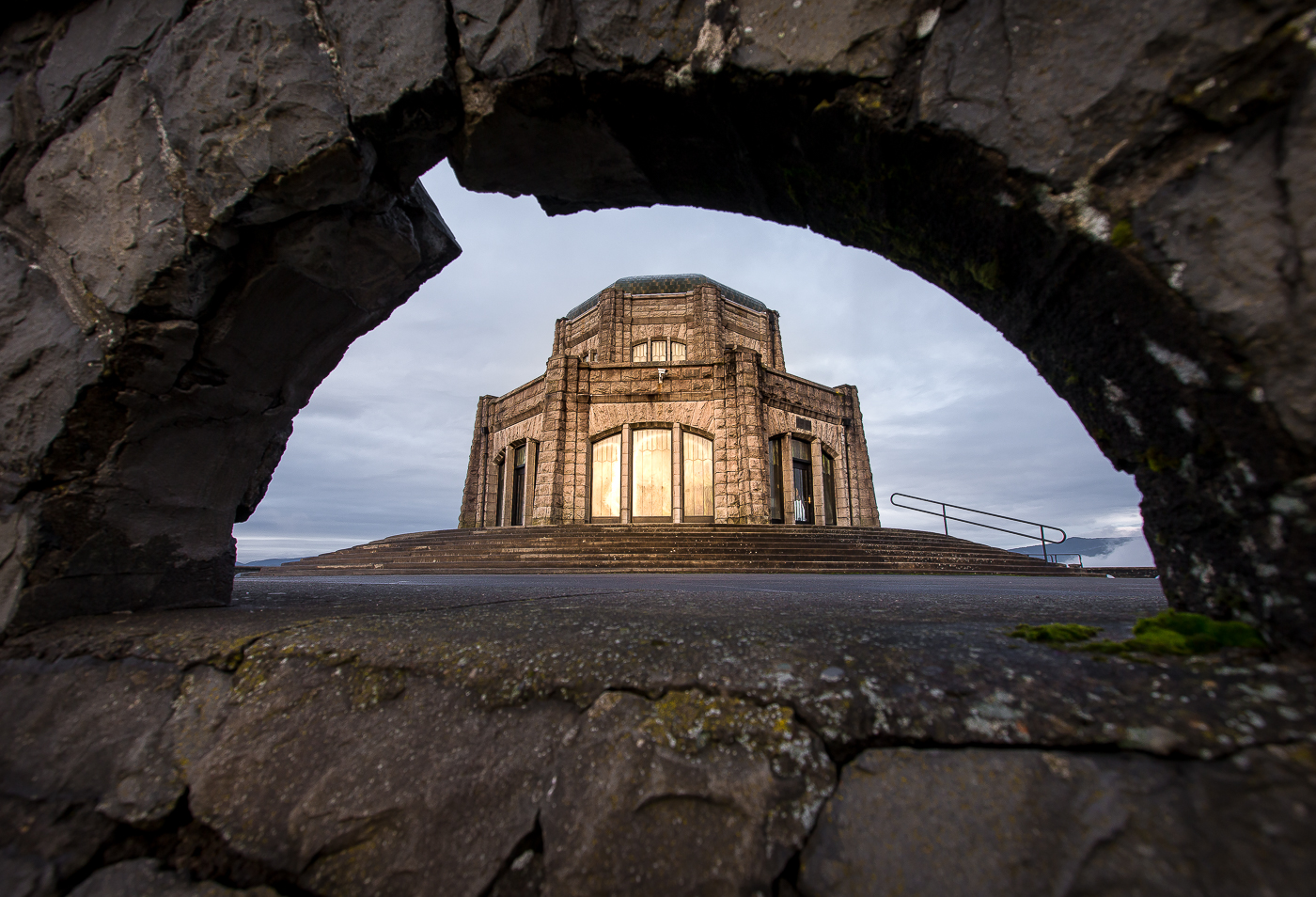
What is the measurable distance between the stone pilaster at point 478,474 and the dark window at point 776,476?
911cm

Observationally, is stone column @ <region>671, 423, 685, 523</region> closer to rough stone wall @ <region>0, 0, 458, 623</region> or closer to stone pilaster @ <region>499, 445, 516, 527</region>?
stone pilaster @ <region>499, 445, 516, 527</region>

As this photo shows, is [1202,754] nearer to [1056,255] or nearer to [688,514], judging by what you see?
[1056,255]

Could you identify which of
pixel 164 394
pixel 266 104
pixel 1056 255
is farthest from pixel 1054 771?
pixel 164 394

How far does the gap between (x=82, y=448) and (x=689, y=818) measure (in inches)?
91.6

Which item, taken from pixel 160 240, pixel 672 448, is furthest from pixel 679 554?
pixel 160 240

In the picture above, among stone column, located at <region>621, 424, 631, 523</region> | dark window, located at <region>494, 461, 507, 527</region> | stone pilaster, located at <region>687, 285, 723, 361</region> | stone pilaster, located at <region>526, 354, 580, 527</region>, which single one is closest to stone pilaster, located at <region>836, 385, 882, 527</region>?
stone pilaster, located at <region>687, 285, 723, 361</region>

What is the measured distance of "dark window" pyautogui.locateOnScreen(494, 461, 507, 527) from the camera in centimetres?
1753

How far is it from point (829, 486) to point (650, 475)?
19.7 ft

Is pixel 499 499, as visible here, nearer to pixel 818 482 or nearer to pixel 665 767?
pixel 818 482

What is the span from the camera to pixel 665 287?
20062 mm

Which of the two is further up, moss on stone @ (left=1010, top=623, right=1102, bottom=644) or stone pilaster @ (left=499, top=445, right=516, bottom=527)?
stone pilaster @ (left=499, top=445, right=516, bottom=527)

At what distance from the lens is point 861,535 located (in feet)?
39.1

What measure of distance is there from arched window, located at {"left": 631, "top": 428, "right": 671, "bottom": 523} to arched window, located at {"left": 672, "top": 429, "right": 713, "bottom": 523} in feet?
1.60

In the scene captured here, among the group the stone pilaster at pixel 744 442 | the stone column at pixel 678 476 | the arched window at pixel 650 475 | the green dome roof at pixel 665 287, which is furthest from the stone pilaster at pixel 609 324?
the stone pilaster at pixel 744 442
